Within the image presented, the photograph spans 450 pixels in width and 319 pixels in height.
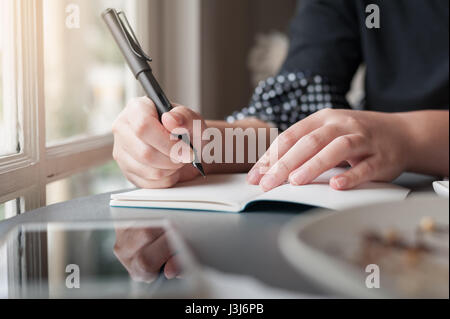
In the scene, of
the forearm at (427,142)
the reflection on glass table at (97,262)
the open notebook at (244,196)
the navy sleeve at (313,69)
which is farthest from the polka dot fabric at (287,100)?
the reflection on glass table at (97,262)

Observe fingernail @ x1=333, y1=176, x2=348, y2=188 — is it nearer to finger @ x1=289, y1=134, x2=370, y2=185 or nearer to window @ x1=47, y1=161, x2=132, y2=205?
finger @ x1=289, y1=134, x2=370, y2=185

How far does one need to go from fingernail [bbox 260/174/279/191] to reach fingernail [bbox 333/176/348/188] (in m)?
0.05

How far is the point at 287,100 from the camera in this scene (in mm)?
664

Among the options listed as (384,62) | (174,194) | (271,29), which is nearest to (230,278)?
(174,194)

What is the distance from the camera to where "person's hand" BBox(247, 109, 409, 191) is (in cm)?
38

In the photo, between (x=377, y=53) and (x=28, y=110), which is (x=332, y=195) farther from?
(x=377, y=53)

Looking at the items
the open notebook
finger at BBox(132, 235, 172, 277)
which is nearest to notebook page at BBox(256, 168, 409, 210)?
the open notebook

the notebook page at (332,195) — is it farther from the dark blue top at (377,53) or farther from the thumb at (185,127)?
the dark blue top at (377,53)

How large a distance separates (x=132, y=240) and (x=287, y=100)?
0.43 m

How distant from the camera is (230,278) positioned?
207 millimetres

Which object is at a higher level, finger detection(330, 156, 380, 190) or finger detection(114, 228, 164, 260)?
finger detection(330, 156, 380, 190)

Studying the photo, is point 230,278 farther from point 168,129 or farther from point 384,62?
point 384,62

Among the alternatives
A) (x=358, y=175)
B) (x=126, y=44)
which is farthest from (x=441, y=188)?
(x=126, y=44)
